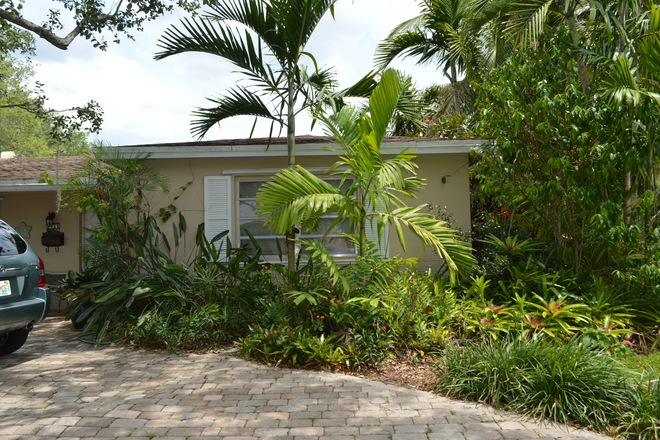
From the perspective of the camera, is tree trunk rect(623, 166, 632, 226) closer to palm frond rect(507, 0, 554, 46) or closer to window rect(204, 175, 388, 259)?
palm frond rect(507, 0, 554, 46)

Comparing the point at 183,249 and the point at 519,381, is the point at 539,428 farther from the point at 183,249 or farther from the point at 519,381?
the point at 183,249

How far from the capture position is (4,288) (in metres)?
4.57

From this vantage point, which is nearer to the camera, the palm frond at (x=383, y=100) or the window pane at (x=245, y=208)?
the palm frond at (x=383, y=100)

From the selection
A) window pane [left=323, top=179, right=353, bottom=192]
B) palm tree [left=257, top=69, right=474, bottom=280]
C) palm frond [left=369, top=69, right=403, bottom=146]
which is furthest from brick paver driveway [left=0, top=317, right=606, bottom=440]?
window pane [left=323, top=179, right=353, bottom=192]

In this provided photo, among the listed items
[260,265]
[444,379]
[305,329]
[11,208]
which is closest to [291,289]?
[305,329]

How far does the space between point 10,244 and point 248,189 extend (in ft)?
10.9

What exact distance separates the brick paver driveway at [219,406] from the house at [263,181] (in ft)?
8.68

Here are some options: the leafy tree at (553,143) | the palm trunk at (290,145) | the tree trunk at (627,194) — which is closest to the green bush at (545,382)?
the leafy tree at (553,143)

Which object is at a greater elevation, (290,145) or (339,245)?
(290,145)

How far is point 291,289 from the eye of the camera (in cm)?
550

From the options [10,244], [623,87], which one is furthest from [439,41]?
[10,244]

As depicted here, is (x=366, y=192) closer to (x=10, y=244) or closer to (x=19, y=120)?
(x=10, y=244)

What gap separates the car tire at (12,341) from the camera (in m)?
5.23

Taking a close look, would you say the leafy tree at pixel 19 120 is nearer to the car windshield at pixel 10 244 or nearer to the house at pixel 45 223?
the house at pixel 45 223
